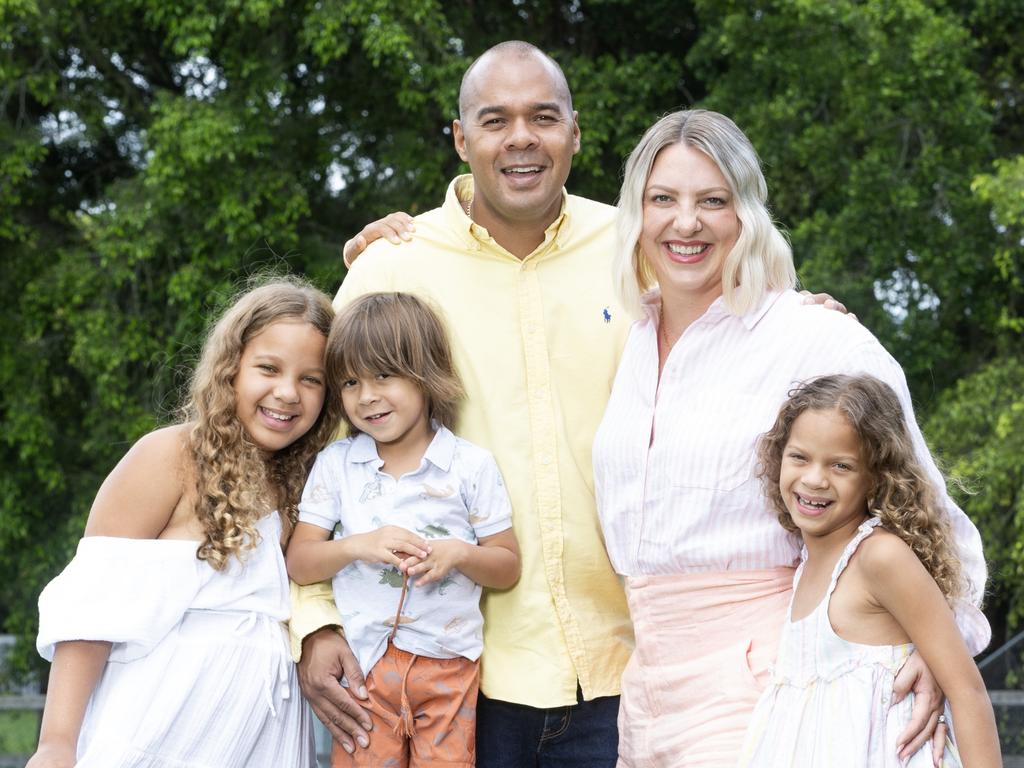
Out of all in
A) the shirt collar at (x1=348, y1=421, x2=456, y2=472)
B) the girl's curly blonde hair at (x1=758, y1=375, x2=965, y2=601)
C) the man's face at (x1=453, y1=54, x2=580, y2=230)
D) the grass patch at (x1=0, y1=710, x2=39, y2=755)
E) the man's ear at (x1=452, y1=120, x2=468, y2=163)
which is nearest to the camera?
the girl's curly blonde hair at (x1=758, y1=375, x2=965, y2=601)

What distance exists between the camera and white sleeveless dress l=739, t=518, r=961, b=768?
2.28 metres

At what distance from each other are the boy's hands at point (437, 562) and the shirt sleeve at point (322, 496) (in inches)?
9.5

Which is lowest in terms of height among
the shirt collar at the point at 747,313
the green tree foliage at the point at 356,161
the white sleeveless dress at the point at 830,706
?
the white sleeveless dress at the point at 830,706

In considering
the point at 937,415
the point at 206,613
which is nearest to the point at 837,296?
the point at 937,415

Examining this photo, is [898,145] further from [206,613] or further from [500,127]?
[206,613]

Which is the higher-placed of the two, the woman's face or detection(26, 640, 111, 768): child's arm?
the woman's face

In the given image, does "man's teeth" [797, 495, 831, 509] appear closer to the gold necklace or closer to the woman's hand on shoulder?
the gold necklace

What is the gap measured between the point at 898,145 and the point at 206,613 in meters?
8.41

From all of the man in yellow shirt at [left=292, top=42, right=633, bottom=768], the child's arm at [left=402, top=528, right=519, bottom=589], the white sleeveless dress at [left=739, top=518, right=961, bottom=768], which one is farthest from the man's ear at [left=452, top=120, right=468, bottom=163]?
the white sleeveless dress at [left=739, top=518, right=961, bottom=768]

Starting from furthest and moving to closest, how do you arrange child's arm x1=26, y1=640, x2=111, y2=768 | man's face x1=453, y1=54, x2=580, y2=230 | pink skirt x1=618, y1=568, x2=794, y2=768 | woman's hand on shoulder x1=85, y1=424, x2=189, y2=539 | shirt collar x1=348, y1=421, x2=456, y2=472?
1. man's face x1=453, y1=54, x2=580, y2=230
2. shirt collar x1=348, y1=421, x2=456, y2=472
3. woman's hand on shoulder x1=85, y1=424, x2=189, y2=539
4. child's arm x1=26, y1=640, x2=111, y2=768
5. pink skirt x1=618, y1=568, x2=794, y2=768

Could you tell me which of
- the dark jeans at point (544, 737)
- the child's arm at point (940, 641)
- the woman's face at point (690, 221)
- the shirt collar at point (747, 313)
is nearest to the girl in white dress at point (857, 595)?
the child's arm at point (940, 641)

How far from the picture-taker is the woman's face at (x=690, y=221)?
2.67m

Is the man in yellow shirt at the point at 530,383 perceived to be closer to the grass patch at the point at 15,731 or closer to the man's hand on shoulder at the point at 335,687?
the man's hand on shoulder at the point at 335,687

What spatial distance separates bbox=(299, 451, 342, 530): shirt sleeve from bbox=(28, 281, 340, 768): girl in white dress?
8 cm
